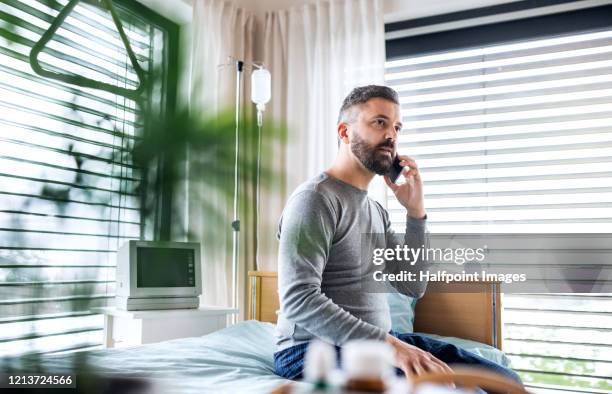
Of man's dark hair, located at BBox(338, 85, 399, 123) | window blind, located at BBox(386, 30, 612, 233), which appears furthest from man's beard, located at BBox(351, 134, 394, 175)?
window blind, located at BBox(386, 30, 612, 233)

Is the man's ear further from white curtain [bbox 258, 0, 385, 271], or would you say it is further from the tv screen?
the tv screen

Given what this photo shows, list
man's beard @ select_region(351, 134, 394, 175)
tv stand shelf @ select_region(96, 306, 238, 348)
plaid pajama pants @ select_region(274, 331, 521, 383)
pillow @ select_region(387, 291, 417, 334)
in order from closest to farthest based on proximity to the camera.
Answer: plaid pajama pants @ select_region(274, 331, 521, 383), man's beard @ select_region(351, 134, 394, 175), tv stand shelf @ select_region(96, 306, 238, 348), pillow @ select_region(387, 291, 417, 334)

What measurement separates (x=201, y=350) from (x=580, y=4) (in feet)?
7.65

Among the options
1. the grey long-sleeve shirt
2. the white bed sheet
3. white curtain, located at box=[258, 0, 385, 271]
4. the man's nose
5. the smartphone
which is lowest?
the white bed sheet

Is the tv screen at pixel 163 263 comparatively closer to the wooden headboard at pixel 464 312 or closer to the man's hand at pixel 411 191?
the man's hand at pixel 411 191

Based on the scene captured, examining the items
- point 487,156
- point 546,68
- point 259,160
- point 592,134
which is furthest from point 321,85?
point 259,160

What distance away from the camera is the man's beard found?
1.56 m

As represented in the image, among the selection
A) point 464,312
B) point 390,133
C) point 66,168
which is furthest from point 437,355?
point 66,168

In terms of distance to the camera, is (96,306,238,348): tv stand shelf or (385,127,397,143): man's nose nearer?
(385,127,397,143): man's nose

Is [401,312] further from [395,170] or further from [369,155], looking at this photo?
[369,155]

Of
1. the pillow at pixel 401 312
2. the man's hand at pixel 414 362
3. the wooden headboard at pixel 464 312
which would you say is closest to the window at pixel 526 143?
the wooden headboard at pixel 464 312

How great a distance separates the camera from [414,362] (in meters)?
1.11

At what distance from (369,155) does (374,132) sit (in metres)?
0.07

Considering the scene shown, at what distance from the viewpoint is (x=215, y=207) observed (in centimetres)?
27
